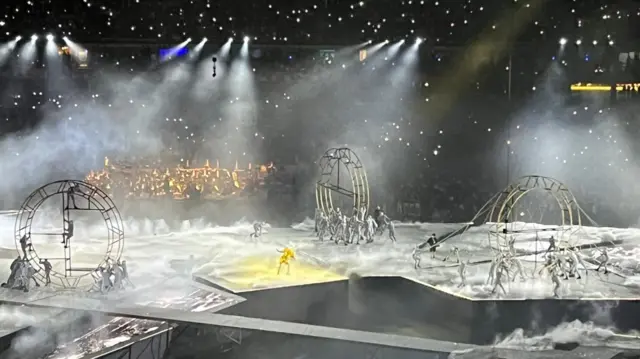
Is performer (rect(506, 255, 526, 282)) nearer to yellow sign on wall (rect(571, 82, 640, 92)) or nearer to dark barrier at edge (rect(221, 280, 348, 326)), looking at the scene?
dark barrier at edge (rect(221, 280, 348, 326))

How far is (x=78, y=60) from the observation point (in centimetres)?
1898

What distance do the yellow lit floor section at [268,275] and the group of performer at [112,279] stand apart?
149 centimetres

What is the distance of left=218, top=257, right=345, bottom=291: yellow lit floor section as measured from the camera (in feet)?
33.3

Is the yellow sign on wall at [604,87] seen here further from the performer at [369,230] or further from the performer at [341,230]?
the performer at [341,230]

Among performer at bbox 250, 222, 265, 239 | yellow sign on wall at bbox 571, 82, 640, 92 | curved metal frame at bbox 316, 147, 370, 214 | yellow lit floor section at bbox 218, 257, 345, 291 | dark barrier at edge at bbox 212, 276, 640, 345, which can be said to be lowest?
dark barrier at edge at bbox 212, 276, 640, 345

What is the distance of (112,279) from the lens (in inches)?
374

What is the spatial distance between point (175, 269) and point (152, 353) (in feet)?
11.9

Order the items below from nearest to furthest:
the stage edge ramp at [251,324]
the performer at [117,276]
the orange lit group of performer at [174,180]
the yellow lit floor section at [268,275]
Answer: the stage edge ramp at [251,324], the performer at [117,276], the yellow lit floor section at [268,275], the orange lit group of performer at [174,180]

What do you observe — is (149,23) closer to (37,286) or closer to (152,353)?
(37,286)

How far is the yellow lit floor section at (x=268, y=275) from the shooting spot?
1016cm

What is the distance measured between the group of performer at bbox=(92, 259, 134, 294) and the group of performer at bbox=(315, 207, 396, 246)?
503 cm

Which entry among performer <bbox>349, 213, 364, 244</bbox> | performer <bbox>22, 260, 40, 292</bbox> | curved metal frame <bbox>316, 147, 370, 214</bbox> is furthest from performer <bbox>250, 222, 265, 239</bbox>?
performer <bbox>22, 260, 40, 292</bbox>

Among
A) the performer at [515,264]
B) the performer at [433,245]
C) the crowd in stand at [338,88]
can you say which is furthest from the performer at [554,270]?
the crowd in stand at [338,88]

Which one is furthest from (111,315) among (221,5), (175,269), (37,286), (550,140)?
(550,140)
